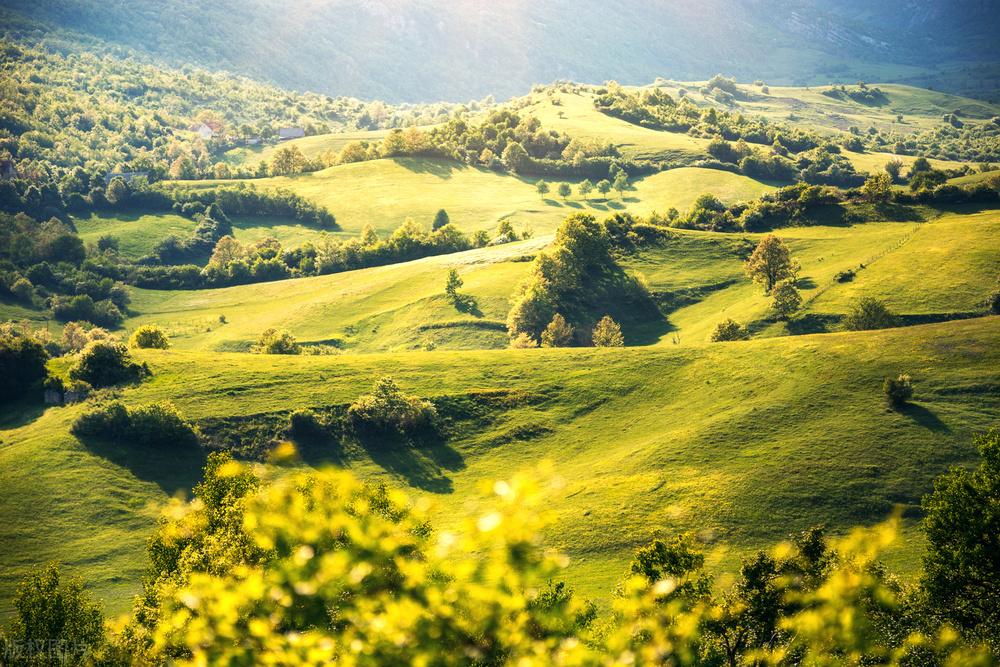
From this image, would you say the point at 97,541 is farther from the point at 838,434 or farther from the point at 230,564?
the point at 838,434

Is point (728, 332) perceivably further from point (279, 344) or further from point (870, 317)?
point (279, 344)

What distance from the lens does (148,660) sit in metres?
33.6

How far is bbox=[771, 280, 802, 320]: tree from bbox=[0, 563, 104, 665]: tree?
96.1m

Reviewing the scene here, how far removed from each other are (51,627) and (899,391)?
70.6 meters

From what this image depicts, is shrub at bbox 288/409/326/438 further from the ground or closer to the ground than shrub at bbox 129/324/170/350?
further from the ground

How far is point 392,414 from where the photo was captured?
83125mm

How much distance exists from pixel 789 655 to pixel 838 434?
3659 centimetres

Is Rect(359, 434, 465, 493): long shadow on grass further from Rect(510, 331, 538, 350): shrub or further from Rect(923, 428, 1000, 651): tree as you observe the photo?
Rect(923, 428, 1000, 651): tree

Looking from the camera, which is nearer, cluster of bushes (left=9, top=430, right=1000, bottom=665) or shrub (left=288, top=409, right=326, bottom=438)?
cluster of bushes (left=9, top=430, right=1000, bottom=665)

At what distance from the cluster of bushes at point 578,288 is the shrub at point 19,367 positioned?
6537cm

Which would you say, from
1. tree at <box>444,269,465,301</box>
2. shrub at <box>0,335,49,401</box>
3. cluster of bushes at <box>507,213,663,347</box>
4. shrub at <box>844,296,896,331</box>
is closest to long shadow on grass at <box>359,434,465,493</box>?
cluster of bushes at <box>507,213,663,347</box>

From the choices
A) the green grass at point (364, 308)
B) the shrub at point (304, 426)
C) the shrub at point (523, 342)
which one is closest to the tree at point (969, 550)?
the shrub at point (304, 426)

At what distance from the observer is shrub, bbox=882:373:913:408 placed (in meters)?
71.6

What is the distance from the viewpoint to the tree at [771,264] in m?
122
